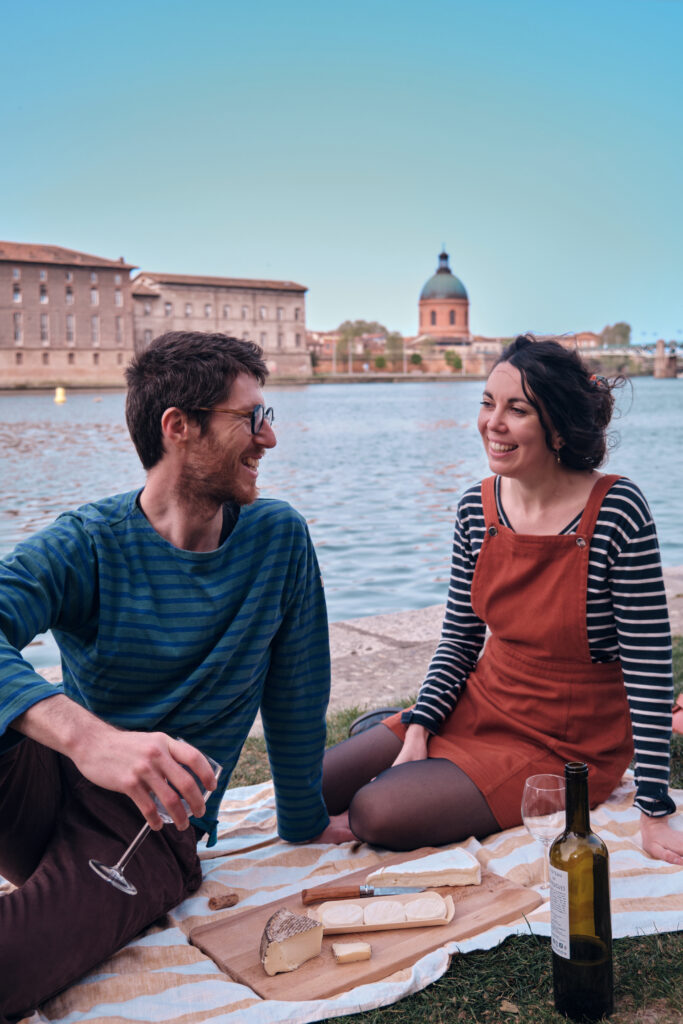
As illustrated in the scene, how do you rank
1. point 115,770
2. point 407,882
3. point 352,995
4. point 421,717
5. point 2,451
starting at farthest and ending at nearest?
point 2,451, point 421,717, point 407,882, point 352,995, point 115,770

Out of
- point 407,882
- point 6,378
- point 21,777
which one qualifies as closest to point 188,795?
point 21,777

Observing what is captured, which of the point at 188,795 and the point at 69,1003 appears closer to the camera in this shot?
the point at 188,795

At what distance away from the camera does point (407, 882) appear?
1.94 metres

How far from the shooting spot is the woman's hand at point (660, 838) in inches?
81.2

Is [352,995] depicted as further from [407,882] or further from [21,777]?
[21,777]

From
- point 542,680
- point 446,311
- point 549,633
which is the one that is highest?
point 446,311

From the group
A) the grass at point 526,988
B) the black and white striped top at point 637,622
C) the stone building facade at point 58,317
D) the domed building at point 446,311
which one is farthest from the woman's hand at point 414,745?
the domed building at point 446,311

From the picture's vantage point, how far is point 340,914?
1819 millimetres

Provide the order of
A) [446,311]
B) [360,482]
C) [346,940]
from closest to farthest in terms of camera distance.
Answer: [346,940]
[360,482]
[446,311]

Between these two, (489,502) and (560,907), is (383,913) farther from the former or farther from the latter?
(489,502)

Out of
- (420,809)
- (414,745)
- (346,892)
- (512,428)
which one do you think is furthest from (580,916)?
(512,428)

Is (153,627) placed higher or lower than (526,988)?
higher

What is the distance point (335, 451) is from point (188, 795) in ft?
61.4

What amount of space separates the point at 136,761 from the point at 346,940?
0.65m
